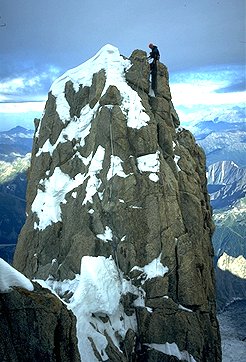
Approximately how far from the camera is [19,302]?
61.1ft

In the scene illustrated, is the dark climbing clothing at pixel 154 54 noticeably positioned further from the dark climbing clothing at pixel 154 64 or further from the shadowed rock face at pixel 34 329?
the shadowed rock face at pixel 34 329

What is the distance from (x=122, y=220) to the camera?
4575 centimetres

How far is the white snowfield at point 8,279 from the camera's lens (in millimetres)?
18531

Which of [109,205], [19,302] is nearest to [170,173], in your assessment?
[109,205]

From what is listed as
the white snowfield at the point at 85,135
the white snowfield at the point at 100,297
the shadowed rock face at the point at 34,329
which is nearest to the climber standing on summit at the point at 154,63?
the white snowfield at the point at 85,135

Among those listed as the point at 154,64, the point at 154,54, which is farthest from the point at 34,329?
the point at 154,54

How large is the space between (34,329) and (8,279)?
2765mm

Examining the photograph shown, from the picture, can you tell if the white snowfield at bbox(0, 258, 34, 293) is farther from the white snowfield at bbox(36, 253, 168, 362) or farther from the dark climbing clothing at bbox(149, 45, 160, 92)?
the dark climbing clothing at bbox(149, 45, 160, 92)

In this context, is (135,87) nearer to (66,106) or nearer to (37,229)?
(66,106)

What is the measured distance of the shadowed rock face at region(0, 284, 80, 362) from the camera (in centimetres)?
1777

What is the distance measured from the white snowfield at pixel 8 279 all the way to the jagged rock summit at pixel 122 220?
19878 millimetres

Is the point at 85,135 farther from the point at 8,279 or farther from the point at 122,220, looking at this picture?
the point at 8,279

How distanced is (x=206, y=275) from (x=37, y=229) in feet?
75.8

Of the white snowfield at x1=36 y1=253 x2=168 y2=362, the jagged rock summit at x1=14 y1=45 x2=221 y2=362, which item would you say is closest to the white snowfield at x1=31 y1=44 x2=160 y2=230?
the jagged rock summit at x1=14 y1=45 x2=221 y2=362
